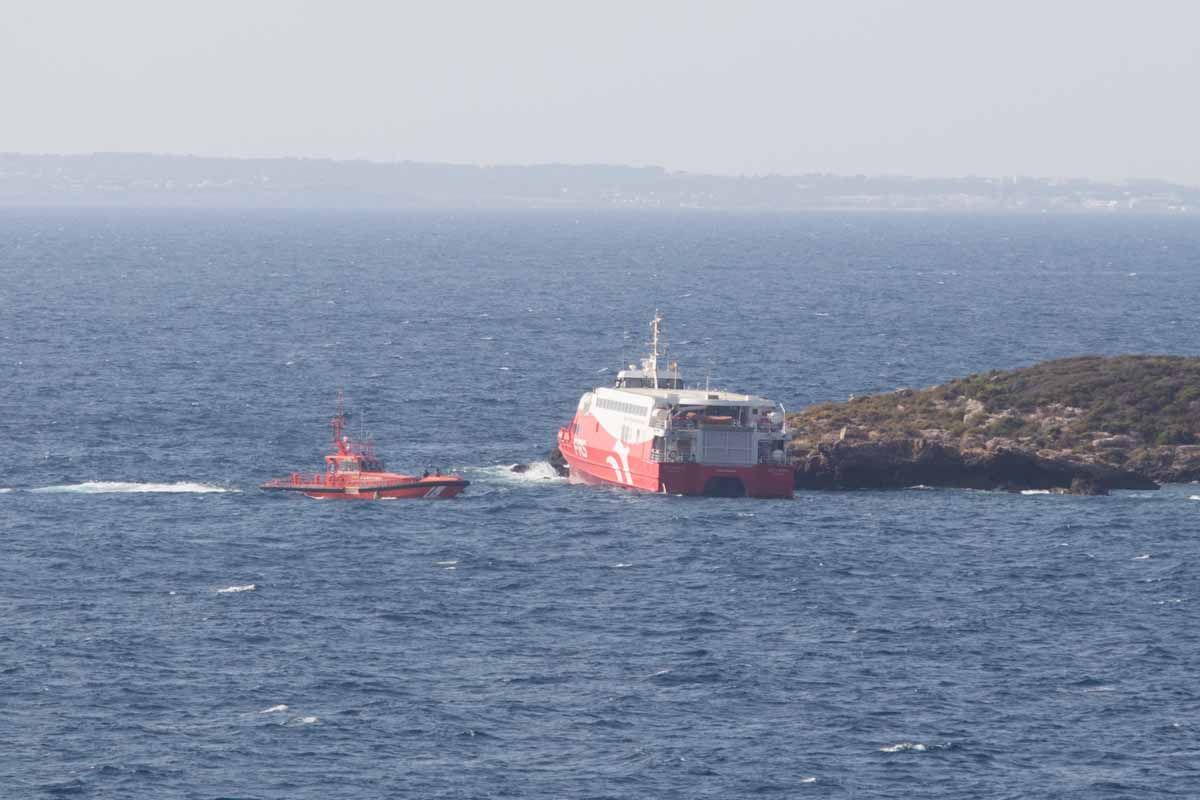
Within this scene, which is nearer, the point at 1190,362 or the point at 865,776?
the point at 865,776

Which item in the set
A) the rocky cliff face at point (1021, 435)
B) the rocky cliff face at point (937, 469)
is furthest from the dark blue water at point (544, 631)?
the rocky cliff face at point (1021, 435)

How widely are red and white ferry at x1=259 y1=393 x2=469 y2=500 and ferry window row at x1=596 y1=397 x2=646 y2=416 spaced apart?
881cm

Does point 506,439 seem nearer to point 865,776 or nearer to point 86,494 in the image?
point 86,494

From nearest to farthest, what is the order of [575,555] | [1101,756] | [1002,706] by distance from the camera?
[1101,756] → [1002,706] → [575,555]

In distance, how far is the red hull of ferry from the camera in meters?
96.6

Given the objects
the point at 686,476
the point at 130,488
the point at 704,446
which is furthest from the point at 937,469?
the point at 130,488

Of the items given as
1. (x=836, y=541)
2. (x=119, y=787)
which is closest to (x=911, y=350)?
(x=836, y=541)

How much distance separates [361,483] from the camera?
319 ft

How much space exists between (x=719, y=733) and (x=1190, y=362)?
60.8 metres

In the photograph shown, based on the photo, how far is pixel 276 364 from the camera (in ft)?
498

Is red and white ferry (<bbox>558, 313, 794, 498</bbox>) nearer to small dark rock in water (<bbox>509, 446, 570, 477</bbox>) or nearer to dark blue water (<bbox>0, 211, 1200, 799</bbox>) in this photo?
dark blue water (<bbox>0, 211, 1200, 799</bbox>)

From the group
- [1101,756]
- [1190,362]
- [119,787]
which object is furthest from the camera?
[1190,362]

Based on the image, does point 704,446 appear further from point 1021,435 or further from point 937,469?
point 1021,435

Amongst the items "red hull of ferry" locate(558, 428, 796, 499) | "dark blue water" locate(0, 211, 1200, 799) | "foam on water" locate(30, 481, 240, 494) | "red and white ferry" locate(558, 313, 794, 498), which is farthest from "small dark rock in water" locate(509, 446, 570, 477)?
"foam on water" locate(30, 481, 240, 494)
